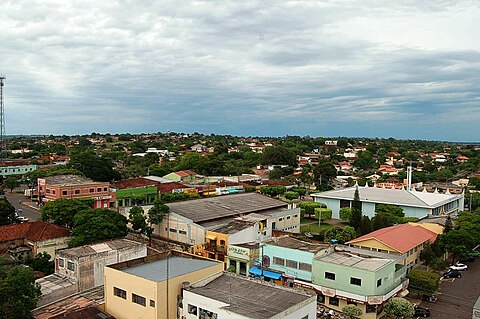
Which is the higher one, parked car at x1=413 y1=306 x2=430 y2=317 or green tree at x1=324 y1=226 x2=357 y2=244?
green tree at x1=324 y1=226 x2=357 y2=244

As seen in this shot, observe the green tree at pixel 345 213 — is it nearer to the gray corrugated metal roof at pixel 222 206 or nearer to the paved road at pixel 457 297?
the gray corrugated metal roof at pixel 222 206

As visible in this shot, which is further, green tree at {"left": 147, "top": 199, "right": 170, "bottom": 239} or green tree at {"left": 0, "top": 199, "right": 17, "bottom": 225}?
green tree at {"left": 0, "top": 199, "right": 17, "bottom": 225}

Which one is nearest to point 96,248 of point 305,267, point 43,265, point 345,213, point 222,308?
point 43,265

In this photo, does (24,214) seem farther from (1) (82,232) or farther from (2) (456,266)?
(2) (456,266)

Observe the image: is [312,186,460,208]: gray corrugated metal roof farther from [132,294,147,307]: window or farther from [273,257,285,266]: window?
[132,294,147,307]: window

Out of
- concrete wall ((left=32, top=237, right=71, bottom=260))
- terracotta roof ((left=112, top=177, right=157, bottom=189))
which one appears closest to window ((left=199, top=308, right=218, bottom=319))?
concrete wall ((left=32, top=237, right=71, bottom=260))

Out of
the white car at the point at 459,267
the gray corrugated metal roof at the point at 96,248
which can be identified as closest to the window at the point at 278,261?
the gray corrugated metal roof at the point at 96,248
